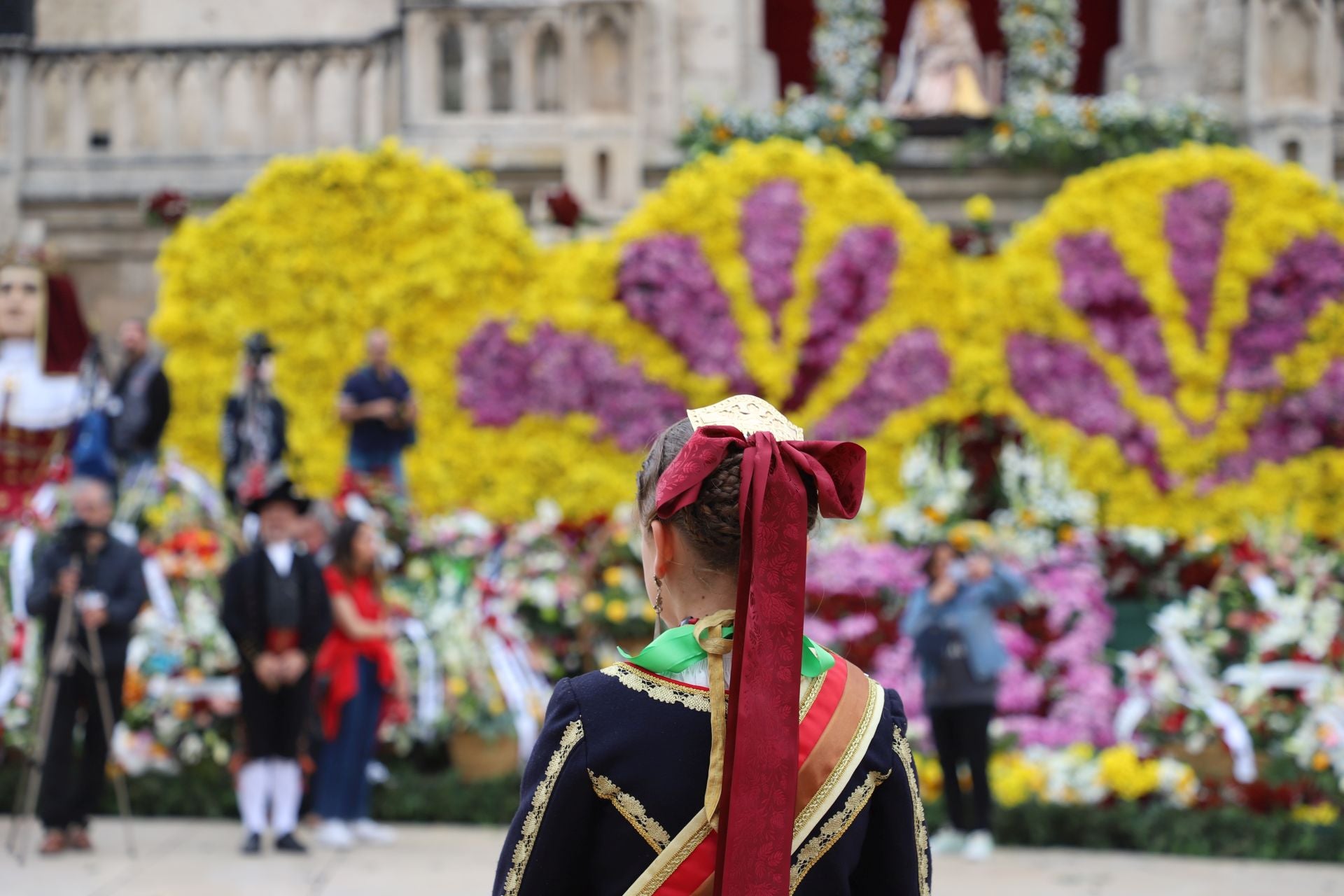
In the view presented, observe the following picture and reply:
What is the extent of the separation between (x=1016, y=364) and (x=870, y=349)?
1040mm

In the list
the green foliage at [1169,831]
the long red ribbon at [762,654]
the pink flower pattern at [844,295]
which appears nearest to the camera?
the long red ribbon at [762,654]

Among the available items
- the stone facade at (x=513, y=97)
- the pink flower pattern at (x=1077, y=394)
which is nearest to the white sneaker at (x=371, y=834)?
the pink flower pattern at (x=1077, y=394)

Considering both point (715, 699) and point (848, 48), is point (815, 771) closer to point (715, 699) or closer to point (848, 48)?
point (715, 699)

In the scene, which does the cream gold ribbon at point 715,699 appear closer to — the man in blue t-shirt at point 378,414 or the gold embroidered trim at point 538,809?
the gold embroidered trim at point 538,809

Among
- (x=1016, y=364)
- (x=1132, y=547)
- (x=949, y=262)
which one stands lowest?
(x=1132, y=547)

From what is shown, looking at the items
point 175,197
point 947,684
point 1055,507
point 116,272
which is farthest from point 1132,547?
point 116,272

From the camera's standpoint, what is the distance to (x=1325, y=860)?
7648 millimetres

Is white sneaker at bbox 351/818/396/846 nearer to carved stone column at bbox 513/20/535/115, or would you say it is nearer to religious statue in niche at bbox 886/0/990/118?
carved stone column at bbox 513/20/535/115

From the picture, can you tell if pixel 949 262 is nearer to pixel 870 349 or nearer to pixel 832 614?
pixel 870 349

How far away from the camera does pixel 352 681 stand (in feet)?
24.8

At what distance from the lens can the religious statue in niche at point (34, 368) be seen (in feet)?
30.7

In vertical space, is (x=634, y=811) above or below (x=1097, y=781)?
above

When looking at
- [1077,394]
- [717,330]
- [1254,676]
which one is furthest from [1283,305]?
[717,330]

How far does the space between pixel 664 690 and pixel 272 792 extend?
5768mm
